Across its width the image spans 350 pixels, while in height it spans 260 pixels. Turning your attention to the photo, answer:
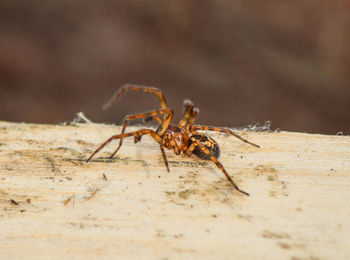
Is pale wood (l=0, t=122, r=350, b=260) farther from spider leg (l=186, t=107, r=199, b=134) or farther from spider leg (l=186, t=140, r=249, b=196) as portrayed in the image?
spider leg (l=186, t=107, r=199, b=134)

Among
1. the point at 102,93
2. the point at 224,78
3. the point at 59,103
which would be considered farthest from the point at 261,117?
the point at 59,103

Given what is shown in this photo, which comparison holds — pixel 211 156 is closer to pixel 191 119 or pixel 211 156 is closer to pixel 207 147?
pixel 207 147

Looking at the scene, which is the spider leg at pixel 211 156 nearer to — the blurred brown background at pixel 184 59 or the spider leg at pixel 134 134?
the spider leg at pixel 134 134

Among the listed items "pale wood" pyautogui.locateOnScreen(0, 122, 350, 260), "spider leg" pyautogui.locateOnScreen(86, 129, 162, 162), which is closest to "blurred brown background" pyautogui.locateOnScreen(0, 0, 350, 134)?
"spider leg" pyautogui.locateOnScreen(86, 129, 162, 162)

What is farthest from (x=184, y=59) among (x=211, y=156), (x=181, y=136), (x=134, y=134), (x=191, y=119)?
(x=211, y=156)

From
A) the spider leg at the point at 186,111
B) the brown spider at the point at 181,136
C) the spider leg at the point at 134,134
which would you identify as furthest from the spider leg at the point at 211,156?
the spider leg at the point at 186,111
